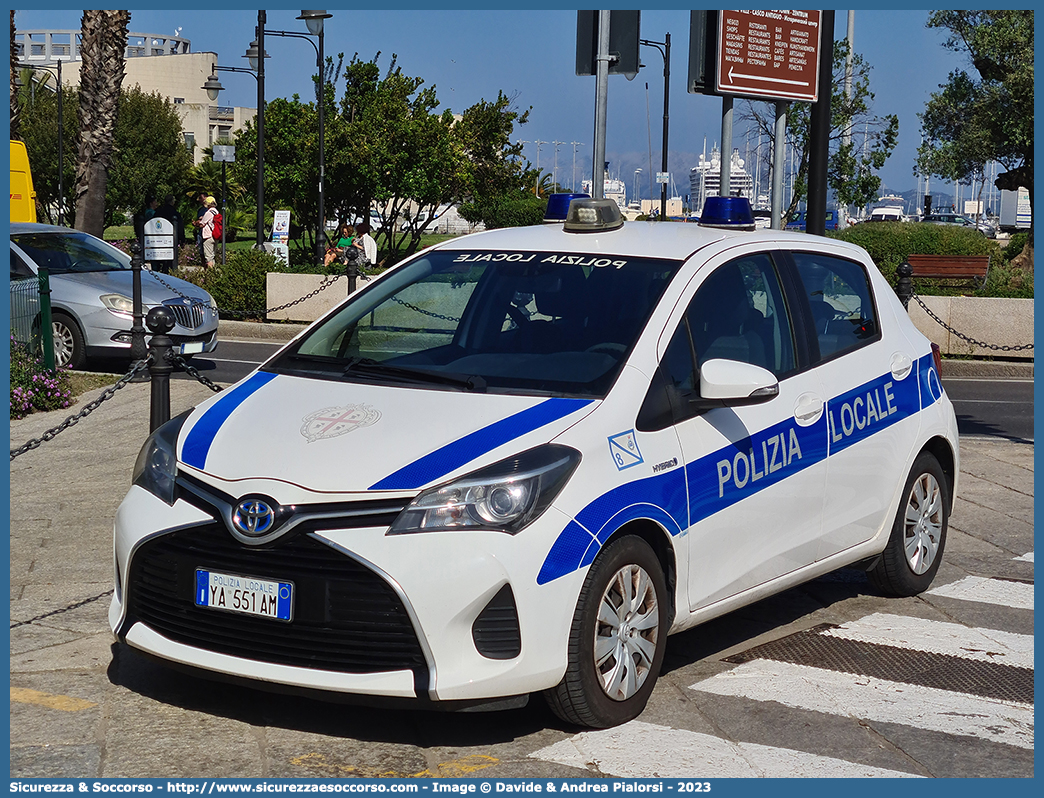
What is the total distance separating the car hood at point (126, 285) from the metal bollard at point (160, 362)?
8.56 meters

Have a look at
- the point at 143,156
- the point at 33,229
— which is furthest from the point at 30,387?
the point at 143,156

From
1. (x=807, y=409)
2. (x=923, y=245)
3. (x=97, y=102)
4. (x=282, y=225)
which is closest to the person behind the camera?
(x=807, y=409)

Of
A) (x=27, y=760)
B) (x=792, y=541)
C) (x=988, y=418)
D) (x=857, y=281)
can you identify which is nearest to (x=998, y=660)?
(x=792, y=541)

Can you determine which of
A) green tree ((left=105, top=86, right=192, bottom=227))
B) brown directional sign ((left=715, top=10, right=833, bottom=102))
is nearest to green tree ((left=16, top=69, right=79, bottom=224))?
green tree ((left=105, top=86, right=192, bottom=227))

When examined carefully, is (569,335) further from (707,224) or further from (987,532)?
(987,532)

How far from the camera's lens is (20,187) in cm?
2044

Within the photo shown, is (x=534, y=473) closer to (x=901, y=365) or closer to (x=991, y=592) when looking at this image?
(x=901, y=365)

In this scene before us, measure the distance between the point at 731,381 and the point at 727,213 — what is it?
1611mm

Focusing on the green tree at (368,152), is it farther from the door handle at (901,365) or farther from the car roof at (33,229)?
the door handle at (901,365)

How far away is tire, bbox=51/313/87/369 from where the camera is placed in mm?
14812

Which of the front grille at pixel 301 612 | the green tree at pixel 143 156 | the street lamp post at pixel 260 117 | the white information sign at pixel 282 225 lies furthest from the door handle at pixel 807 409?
the green tree at pixel 143 156

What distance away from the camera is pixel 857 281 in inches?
249

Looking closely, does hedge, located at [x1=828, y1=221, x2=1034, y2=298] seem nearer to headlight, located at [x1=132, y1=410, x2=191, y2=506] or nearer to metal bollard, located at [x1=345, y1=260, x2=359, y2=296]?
metal bollard, located at [x1=345, y1=260, x2=359, y2=296]

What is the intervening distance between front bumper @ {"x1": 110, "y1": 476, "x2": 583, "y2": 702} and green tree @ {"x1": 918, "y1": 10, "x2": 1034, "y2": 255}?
27494 mm
